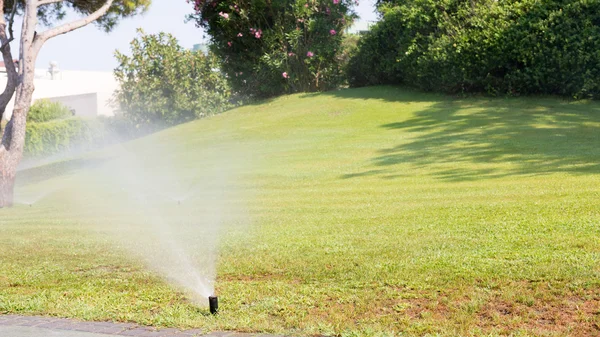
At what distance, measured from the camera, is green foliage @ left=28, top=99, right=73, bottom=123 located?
28938 millimetres

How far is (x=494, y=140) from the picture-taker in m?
13.7

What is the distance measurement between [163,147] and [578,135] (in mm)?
9877

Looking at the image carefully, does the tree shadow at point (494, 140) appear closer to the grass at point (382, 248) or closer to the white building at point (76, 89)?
the grass at point (382, 248)

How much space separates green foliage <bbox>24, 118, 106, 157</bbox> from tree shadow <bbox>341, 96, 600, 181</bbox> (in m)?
15.6

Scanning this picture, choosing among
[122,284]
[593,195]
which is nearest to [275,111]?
[593,195]

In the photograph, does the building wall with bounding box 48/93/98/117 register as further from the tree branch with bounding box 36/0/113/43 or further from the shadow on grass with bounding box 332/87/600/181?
the shadow on grass with bounding box 332/87/600/181

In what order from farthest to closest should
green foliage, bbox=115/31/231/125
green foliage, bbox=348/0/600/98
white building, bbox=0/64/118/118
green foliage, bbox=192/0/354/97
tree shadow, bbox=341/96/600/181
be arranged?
1. white building, bbox=0/64/118/118
2. green foliage, bbox=115/31/231/125
3. green foliage, bbox=192/0/354/97
4. green foliage, bbox=348/0/600/98
5. tree shadow, bbox=341/96/600/181

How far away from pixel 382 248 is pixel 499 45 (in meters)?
12.3

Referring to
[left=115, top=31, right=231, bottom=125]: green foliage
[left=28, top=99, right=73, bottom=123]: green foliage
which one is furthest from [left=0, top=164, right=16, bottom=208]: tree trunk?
[left=28, top=99, right=73, bottom=123]: green foliage

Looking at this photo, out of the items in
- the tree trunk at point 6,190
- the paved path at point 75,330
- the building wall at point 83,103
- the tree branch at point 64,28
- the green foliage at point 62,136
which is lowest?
the paved path at point 75,330

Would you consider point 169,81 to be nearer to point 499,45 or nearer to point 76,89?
point 499,45

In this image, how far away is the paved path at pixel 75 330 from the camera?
5.23m

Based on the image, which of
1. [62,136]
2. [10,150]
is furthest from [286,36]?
[10,150]

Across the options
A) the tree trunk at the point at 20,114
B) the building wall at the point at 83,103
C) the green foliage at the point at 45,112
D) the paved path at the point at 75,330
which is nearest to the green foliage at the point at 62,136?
the green foliage at the point at 45,112
